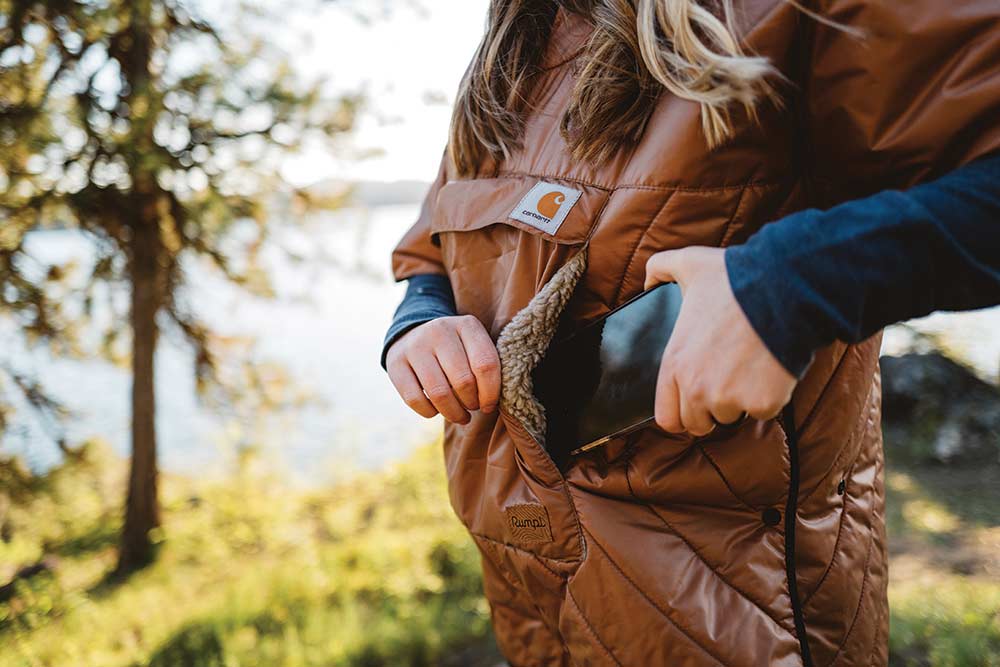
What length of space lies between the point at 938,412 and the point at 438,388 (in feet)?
17.7

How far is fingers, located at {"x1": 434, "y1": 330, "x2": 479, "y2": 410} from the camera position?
3.24 ft

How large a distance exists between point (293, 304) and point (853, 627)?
476cm

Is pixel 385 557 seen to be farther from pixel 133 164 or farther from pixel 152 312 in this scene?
pixel 133 164

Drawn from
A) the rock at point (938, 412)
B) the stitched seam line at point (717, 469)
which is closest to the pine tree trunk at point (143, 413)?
the stitched seam line at point (717, 469)

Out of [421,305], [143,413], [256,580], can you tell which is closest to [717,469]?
[421,305]

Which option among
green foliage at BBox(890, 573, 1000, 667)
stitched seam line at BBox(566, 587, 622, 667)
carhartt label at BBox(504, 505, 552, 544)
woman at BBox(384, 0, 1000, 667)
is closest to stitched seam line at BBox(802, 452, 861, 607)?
woman at BBox(384, 0, 1000, 667)

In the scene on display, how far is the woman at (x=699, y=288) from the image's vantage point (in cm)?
67

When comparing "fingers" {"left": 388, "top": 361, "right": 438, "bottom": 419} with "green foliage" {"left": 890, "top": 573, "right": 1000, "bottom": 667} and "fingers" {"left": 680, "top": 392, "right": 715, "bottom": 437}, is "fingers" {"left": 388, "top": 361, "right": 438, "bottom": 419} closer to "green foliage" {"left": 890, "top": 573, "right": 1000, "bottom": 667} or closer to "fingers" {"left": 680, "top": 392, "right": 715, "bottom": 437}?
"fingers" {"left": 680, "top": 392, "right": 715, "bottom": 437}

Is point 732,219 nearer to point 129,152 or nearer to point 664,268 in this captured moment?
point 664,268

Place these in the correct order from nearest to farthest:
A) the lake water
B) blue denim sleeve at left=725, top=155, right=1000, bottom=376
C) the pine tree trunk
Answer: blue denim sleeve at left=725, top=155, right=1000, bottom=376, the pine tree trunk, the lake water

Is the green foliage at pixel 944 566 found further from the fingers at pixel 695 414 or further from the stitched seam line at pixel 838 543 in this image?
the fingers at pixel 695 414

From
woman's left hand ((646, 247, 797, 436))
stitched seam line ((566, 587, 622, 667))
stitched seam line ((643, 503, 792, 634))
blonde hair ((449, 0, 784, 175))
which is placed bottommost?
stitched seam line ((566, 587, 622, 667))

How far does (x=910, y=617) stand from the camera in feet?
8.11

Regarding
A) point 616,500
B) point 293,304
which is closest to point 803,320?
point 616,500
